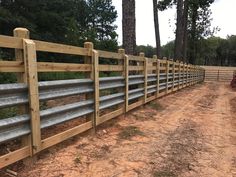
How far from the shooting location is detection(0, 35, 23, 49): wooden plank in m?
3.05

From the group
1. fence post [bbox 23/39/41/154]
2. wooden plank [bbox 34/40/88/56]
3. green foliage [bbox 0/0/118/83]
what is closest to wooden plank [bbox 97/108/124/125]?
wooden plank [bbox 34/40/88/56]

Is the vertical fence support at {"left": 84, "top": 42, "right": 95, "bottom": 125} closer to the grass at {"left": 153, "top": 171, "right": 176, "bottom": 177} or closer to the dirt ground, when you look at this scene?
the dirt ground

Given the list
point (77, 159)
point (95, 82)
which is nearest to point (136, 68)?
→ point (95, 82)

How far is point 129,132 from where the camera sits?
17.4 ft

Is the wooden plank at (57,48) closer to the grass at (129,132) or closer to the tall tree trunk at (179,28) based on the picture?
the grass at (129,132)

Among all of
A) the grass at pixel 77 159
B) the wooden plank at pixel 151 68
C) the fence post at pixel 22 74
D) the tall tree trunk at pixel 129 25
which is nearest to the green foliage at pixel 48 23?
the wooden plank at pixel 151 68

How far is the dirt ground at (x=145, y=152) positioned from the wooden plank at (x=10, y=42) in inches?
54.7

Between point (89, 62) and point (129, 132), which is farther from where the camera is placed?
point (129, 132)

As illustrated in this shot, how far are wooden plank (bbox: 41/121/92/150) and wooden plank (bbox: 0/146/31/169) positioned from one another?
0.91ft

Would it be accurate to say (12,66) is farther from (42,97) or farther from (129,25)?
(129,25)

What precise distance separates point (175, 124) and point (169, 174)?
9.12ft

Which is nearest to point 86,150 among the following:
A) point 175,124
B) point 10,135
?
point 10,135

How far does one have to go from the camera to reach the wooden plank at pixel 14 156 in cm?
304

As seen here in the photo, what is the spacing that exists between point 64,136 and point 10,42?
1.56m
